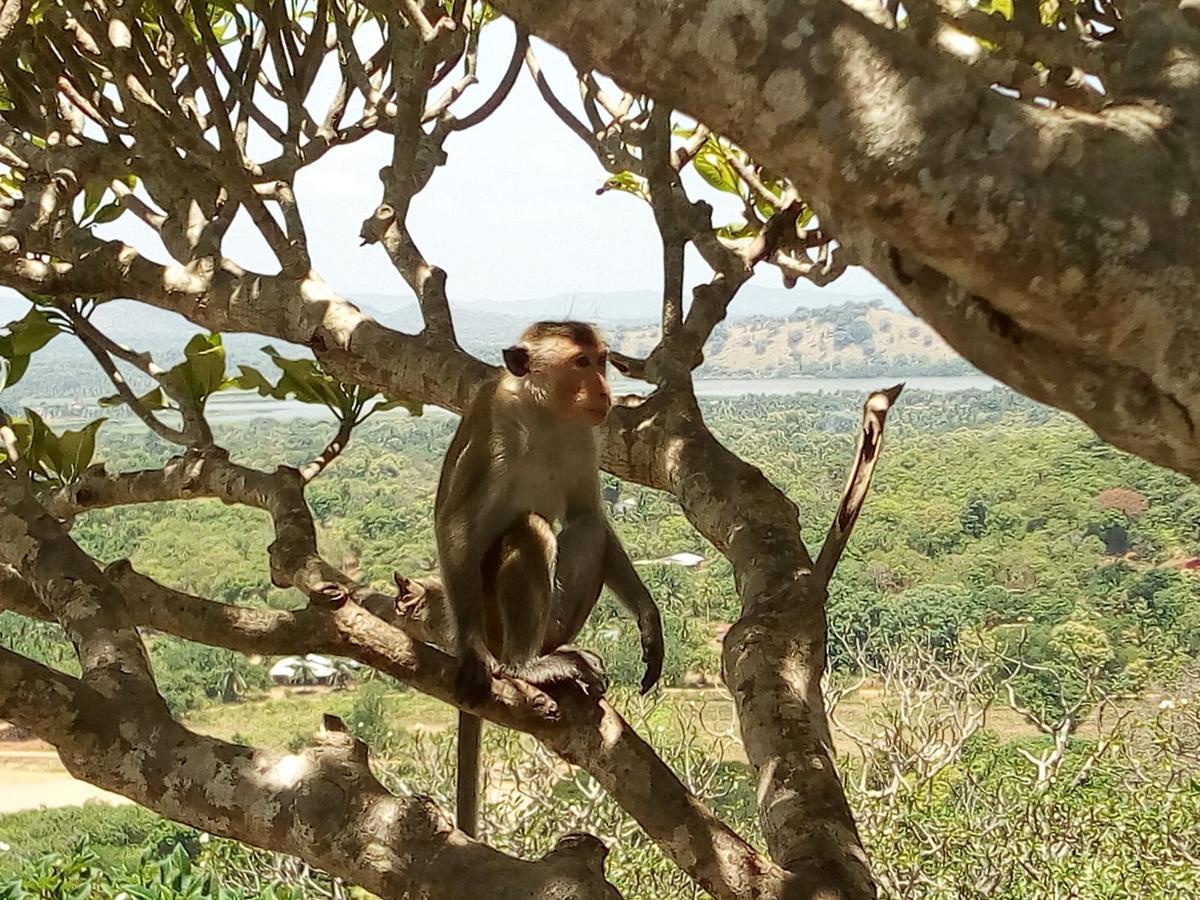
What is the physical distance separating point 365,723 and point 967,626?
201 centimetres

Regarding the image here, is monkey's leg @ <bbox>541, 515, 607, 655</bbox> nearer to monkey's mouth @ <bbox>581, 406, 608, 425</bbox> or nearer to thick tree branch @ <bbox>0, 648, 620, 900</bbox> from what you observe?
monkey's mouth @ <bbox>581, 406, 608, 425</bbox>

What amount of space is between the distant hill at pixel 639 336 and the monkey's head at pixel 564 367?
15 cm

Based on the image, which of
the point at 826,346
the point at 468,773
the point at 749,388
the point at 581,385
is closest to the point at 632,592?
the point at 581,385

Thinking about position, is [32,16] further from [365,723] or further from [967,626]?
[967,626]

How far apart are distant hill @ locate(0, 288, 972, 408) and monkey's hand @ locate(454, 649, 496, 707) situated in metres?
0.85

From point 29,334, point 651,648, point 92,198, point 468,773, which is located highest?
point 92,198

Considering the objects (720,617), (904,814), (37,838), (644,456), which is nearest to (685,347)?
(644,456)

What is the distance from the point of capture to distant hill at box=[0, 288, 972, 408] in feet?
8.79

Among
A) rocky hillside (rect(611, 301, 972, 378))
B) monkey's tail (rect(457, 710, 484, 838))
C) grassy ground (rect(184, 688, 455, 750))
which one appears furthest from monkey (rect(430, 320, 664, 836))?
grassy ground (rect(184, 688, 455, 750))

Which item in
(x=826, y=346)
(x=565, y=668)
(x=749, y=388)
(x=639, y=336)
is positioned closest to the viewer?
(x=565, y=668)

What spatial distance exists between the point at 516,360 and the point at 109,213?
111cm

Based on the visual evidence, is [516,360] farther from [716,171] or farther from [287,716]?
[287,716]

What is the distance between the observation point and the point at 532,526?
1.83 meters

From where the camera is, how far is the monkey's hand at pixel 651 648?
180 centimetres
